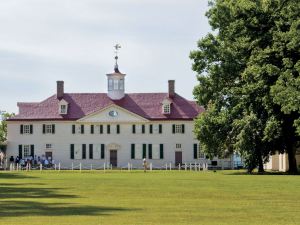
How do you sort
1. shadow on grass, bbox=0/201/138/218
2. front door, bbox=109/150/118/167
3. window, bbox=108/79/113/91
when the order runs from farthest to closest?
window, bbox=108/79/113/91, front door, bbox=109/150/118/167, shadow on grass, bbox=0/201/138/218

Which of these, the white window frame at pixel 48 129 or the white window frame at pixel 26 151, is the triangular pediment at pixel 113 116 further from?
the white window frame at pixel 26 151

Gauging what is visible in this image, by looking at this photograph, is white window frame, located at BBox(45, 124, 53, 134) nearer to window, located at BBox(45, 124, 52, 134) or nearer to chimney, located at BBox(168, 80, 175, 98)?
window, located at BBox(45, 124, 52, 134)

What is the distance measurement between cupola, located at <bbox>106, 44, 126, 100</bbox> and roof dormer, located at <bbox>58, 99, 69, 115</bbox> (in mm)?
5914

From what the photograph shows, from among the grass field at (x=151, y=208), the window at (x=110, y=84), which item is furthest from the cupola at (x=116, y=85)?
the grass field at (x=151, y=208)

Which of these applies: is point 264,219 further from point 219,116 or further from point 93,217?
point 219,116

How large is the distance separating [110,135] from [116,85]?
7433 mm

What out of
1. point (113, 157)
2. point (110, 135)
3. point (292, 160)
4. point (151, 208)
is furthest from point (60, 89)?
point (151, 208)

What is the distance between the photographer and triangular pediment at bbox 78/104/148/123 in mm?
94938

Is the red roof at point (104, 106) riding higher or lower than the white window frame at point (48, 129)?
higher

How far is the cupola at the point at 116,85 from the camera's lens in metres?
99.1

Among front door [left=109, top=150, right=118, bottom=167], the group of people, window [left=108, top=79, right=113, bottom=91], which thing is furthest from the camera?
window [left=108, top=79, right=113, bottom=91]

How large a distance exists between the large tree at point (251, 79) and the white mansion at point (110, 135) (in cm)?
3133

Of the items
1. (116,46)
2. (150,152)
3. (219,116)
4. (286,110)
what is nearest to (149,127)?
(150,152)

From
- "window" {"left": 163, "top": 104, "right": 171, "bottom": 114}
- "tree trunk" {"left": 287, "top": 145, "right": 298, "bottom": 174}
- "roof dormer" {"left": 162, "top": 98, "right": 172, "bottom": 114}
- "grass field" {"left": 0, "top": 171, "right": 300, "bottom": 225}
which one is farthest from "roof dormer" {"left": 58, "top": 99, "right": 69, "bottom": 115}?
"grass field" {"left": 0, "top": 171, "right": 300, "bottom": 225}
